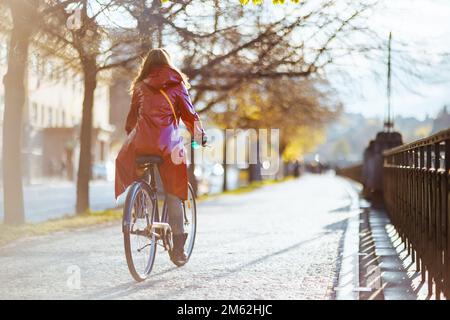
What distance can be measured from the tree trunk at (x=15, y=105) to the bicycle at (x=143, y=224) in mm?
5615

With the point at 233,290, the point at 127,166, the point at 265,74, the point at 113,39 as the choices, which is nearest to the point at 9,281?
the point at 127,166

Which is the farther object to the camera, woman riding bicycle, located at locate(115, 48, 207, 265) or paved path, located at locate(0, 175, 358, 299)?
woman riding bicycle, located at locate(115, 48, 207, 265)

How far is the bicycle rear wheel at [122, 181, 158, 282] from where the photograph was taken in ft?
21.7

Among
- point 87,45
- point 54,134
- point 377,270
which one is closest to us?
point 377,270

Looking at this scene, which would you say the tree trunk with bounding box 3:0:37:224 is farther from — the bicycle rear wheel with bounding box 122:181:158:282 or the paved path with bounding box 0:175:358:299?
the bicycle rear wheel with bounding box 122:181:158:282

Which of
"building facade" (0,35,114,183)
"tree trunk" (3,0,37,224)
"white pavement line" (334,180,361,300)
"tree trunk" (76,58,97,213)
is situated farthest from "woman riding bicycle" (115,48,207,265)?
"building facade" (0,35,114,183)

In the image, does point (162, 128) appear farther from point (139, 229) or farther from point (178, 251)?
point (178, 251)

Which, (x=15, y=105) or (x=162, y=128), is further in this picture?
(x=15, y=105)

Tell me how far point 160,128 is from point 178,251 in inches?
50.0

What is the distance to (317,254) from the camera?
9.46 m

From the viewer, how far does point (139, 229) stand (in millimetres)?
6906

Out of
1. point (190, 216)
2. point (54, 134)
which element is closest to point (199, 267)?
point (190, 216)

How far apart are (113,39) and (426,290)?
287 inches

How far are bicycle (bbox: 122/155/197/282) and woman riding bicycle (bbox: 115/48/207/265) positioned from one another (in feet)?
0.27
